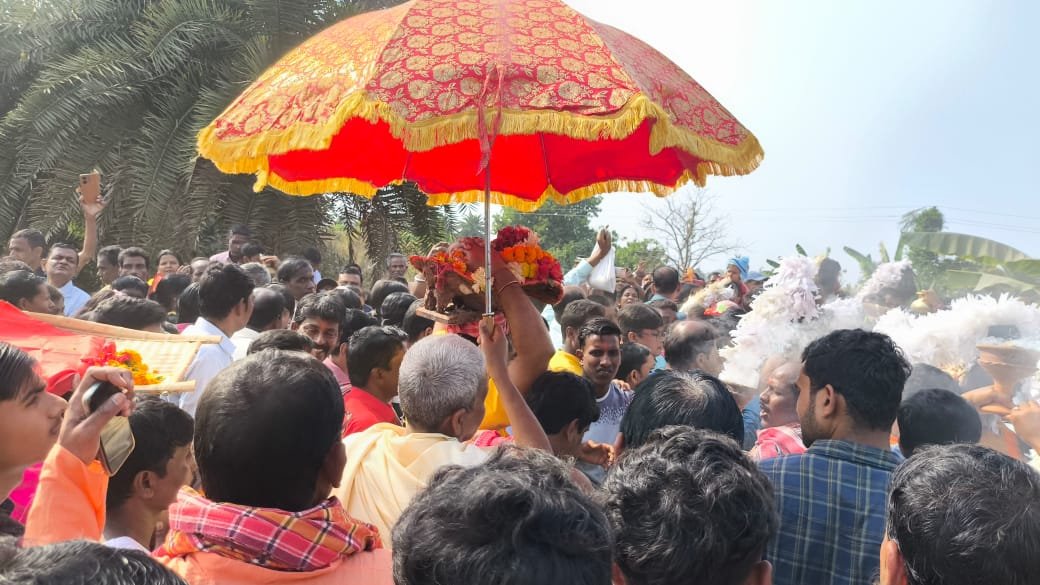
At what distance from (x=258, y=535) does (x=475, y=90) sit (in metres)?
1.93

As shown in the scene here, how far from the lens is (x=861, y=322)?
5430 mm

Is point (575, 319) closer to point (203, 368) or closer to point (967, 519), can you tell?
point (203, 368)

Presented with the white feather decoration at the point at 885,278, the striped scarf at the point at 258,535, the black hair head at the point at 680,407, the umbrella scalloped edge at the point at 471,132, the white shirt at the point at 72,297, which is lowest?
the white shirt at the point at 72,297

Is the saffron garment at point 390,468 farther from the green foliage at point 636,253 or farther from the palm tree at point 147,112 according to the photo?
the green foliage at point 636,253

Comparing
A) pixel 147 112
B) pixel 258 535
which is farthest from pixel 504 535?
pixel 147 112

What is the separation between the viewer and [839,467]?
98.9 inches

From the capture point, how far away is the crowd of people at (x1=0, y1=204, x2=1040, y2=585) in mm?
1303

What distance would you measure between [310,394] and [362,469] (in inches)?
31.2

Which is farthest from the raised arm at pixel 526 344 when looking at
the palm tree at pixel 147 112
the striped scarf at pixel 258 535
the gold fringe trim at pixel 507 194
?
A: the palm tree at pixel 147 112

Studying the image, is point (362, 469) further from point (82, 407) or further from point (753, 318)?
point (753, 318)

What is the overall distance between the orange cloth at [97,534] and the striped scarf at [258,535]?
0.06ft

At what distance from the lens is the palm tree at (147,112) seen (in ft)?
35.4

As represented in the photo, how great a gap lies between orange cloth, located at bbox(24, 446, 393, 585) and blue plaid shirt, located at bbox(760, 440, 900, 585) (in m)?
1.21

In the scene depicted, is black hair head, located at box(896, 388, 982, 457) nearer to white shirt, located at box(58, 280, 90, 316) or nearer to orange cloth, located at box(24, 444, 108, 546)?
orange cloth, located at box(24, 444, 108, 546)
